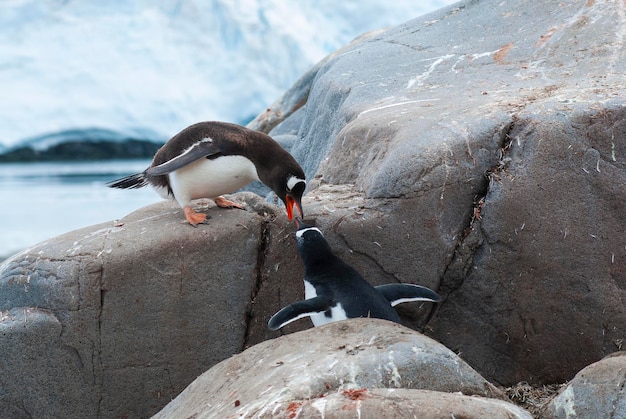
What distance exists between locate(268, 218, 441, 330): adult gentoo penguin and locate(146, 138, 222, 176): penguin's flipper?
1.82 feet

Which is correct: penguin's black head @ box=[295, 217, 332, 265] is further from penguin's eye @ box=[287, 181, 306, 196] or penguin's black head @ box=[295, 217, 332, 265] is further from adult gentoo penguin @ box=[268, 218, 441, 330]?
penguin's eye @ box=[287, 181, 306, 196]

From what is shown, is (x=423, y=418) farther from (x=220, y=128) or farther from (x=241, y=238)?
(x=220, y=128)

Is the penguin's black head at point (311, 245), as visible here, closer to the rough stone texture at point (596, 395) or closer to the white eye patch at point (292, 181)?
the white eye patch at point (292, 181)

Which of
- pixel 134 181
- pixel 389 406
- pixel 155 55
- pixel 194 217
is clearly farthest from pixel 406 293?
pixel 155 55

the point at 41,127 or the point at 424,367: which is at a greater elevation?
the point at 424,367

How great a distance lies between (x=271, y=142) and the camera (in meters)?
3.94

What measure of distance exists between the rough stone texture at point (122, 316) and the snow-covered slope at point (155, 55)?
32.7ft

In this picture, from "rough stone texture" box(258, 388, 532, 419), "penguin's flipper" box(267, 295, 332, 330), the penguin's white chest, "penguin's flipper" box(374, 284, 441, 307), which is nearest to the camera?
"rough stone texture" box(258, 388, 532, 419)

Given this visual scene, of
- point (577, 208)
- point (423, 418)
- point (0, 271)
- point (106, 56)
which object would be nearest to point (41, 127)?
point (106, 56)

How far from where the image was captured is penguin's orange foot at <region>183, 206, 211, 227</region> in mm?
3746

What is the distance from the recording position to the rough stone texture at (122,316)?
359 centimetres

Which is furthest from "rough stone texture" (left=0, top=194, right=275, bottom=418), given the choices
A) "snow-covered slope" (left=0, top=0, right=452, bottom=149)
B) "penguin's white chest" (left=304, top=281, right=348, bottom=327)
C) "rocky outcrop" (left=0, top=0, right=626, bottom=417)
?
"snow-covered slope" (left=0, top=0, right=452, bottom=149)

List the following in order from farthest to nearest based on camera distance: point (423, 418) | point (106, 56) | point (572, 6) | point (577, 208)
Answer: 1. point (106, 56)
2. point (572, 6)
3. point (577, 208)
4. point (423, 418)

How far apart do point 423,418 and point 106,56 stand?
1321cm
